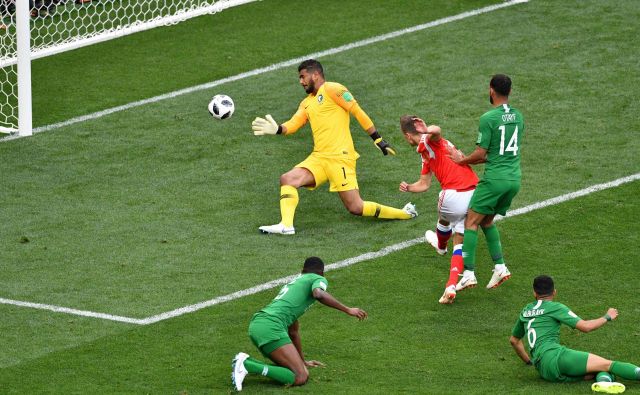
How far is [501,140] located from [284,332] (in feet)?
10.5

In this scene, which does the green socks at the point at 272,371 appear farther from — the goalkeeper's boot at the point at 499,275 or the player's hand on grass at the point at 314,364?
the goalkeeper's boot at the point at 499,275

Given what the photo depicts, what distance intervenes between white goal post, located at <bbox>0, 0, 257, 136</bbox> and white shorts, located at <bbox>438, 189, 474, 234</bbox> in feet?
24.3

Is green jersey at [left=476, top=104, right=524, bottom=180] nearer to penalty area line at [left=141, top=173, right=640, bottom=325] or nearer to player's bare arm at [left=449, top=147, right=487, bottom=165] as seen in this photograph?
player's bare arm at [left=449, top=147, right=487, bottom=165]

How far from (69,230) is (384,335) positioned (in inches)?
190

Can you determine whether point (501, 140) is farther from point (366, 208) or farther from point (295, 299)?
point (366, 208)

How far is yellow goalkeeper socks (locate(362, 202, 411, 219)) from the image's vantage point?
17.2 m

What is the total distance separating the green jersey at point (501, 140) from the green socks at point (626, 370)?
2.71 m

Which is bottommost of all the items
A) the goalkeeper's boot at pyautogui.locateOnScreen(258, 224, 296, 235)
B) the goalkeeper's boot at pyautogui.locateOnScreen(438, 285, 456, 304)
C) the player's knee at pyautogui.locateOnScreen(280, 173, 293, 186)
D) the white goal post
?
the goalkeeper's boot at pyautogui.locateOnScreen(438, 285, 456, 304)

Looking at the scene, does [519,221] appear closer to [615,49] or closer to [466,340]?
[466,340]

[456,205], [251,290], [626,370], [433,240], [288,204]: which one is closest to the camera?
[626,370]

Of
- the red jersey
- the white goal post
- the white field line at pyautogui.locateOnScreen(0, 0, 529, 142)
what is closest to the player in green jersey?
the red jersey

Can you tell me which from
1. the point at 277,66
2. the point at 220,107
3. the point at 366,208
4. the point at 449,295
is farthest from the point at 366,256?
the point at 277,66

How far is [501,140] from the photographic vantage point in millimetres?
14383

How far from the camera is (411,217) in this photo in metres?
17.5
